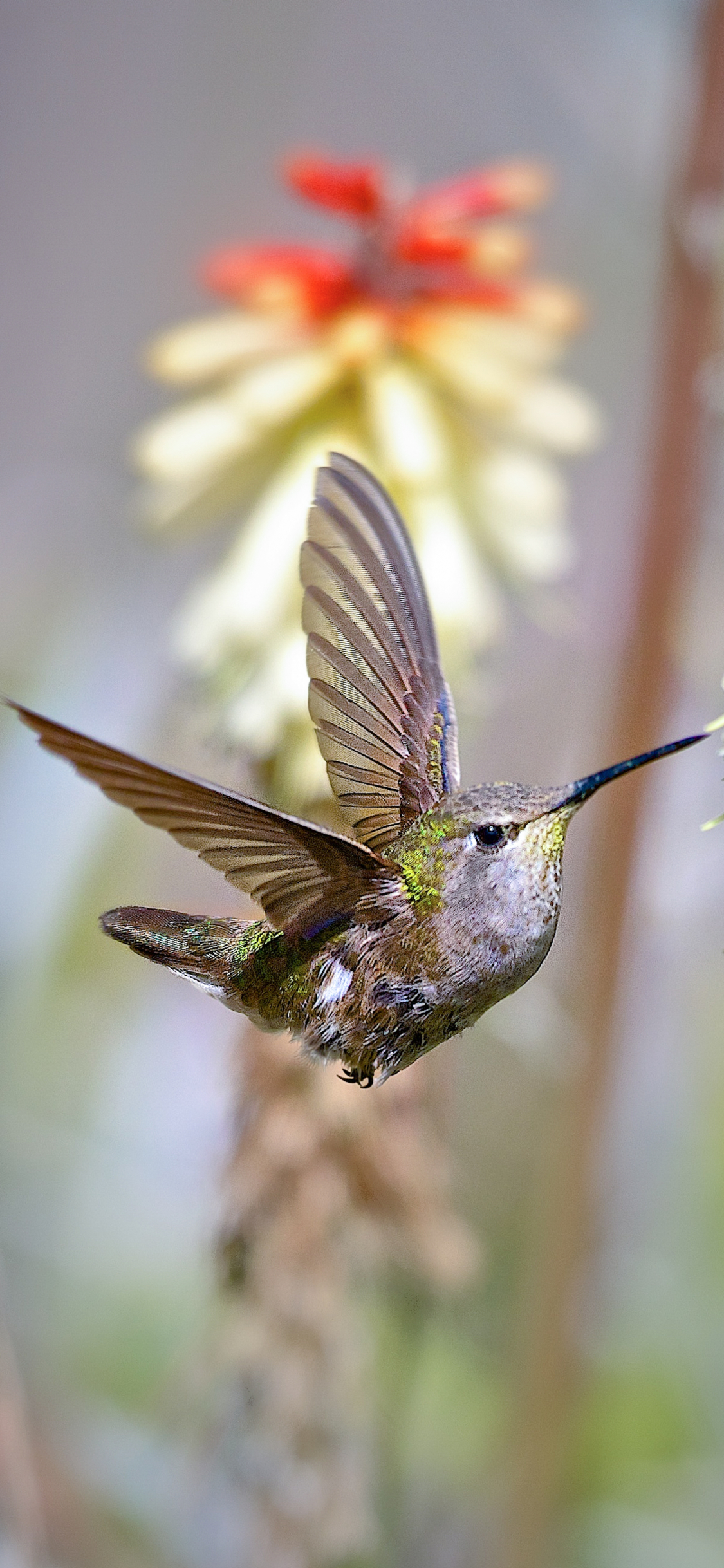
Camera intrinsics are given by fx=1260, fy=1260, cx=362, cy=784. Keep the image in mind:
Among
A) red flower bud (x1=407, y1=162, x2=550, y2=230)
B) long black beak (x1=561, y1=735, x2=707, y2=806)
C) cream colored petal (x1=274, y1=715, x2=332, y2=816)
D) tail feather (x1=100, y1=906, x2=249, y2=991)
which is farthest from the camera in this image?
red flower bud (x1=407, y1=162, x2=550, y2=230)

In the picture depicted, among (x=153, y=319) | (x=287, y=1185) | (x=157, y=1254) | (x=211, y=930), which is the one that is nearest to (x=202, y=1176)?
(x=157, y=1254)

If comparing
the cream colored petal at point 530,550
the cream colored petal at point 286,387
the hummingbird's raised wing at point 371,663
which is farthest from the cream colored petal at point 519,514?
the hummingbird's raised wing at point 371,663

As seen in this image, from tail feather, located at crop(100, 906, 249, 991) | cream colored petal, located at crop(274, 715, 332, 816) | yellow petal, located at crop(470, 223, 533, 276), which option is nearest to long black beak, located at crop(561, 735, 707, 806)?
tail feather, located at crop(100, 906, 249, 991)

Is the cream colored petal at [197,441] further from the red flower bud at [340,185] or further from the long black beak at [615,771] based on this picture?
the long black beak at [615,771]

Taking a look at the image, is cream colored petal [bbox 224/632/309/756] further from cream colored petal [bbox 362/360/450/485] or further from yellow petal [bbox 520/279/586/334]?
yellow petal [bbox 520/279/586/334]

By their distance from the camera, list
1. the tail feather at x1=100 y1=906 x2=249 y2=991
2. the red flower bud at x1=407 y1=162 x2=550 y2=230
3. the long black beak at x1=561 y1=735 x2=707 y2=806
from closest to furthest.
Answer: the long black beak at x1=561 y1=735 x2=707 y2=806
the tail feather at x1=100 y1=906 x2=249 y2=991
the red flower bud at x1=407 y1=162 x2=550 y2=230

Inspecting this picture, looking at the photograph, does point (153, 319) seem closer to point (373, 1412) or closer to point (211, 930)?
point (373, 1412)
